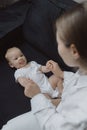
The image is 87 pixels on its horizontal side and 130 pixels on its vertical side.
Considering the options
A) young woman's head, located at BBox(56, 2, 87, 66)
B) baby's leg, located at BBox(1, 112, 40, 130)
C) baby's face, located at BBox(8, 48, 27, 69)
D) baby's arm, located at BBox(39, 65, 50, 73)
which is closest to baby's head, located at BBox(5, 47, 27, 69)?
baby's face, located at BBox(8, 48, 27, 69)

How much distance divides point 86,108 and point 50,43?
3.16ft

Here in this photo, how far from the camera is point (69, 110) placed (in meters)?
1.12

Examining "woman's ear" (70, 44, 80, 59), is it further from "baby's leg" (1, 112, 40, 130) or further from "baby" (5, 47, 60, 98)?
"baby" (5, 47, 60, 98)

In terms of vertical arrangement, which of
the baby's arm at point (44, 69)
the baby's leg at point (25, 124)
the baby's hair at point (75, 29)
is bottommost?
the baby's leg at point (25, 124)

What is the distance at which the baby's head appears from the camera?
1.83 m

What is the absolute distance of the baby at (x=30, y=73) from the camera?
1.72 m

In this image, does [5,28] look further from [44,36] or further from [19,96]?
[19,96]

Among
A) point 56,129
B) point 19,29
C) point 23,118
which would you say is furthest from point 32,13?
point 56,129

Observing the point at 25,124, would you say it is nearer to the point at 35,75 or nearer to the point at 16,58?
the point at 35,75

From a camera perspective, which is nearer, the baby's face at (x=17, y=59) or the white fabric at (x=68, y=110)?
the white fabric at (x=68, y=110)

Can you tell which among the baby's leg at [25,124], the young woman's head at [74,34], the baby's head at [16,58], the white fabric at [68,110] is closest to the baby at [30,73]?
the baby's head at [16,58]

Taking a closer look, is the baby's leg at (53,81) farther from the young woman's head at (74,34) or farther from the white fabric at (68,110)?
the young woman's head at (74,34)

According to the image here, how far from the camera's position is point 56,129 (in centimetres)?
115

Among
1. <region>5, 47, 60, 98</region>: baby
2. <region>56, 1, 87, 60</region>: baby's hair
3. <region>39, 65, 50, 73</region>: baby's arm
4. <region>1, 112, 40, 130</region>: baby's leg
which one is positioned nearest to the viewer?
<region>56, 1, 87, 60</region>: baby's hair
